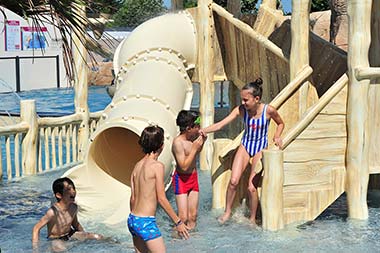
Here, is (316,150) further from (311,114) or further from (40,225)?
(40,225)

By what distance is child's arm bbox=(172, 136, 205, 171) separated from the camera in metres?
6.42

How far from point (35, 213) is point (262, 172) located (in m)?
2.77

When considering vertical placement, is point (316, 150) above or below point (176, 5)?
below

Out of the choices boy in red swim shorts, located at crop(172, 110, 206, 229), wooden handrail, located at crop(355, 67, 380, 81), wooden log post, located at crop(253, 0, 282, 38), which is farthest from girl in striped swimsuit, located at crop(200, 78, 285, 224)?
wooden log post, located at crop(253, 0, 282, 38)

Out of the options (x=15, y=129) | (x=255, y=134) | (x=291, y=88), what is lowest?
(x=15, y=129)

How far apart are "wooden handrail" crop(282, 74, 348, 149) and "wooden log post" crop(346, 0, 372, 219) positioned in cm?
11

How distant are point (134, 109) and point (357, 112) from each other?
8.41 feet

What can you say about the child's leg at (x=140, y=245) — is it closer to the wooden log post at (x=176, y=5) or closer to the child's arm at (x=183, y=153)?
the child's arm at (x=183, y=153)

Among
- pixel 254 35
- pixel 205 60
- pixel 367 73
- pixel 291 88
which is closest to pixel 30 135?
pixel 205 60

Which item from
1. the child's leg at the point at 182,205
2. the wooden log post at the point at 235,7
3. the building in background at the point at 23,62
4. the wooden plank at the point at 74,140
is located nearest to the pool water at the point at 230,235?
the child's leg at the point at 182,205

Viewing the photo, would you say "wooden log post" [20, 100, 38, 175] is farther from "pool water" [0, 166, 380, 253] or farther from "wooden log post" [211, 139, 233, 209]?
"wooden log post" [211, 139, 233, 209]

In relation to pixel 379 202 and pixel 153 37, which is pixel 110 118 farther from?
pixel 379 202

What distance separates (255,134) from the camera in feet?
22.9

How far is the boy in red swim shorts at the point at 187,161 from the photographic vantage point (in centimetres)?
643
